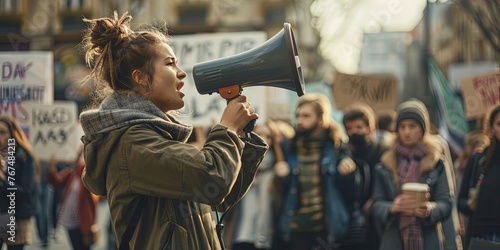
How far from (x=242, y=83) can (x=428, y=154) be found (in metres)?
3.33

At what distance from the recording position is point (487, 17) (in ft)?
33.3

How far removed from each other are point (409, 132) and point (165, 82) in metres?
3.55

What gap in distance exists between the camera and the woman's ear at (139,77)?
3025 millimetres

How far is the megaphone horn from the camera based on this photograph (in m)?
3.03

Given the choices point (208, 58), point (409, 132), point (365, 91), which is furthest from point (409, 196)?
point (365, 91)

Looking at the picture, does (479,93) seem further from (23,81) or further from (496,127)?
(23,81)

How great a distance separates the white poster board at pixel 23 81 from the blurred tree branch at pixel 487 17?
4.32 meters

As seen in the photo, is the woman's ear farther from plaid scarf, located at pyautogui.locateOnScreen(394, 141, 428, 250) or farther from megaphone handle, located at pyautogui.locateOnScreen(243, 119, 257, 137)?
plaid scarf, located at pyautogui.locateOnScreen(394, 141, 428, 250)

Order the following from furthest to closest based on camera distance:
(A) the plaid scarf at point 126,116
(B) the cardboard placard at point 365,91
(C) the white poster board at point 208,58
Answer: (B) the cardboard placard at point 365,91 < (C) the white poster board at point 208,58 < (A) the plaid scarf at point 126,116

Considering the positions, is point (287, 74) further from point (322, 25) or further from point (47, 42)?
point (47, 42)

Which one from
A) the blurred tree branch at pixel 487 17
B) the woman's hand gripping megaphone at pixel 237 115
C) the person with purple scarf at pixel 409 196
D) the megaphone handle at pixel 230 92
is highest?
the blurred tree branch at pixel 487 17

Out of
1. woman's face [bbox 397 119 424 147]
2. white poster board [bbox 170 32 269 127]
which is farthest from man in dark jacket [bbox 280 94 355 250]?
woman's face [bbox 397 119 424 147]

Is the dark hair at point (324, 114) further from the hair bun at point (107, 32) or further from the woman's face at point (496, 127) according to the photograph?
the hair bun at point (107, 32)

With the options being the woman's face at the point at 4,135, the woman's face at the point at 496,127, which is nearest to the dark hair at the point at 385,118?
the woman's face at the point at 496,127
